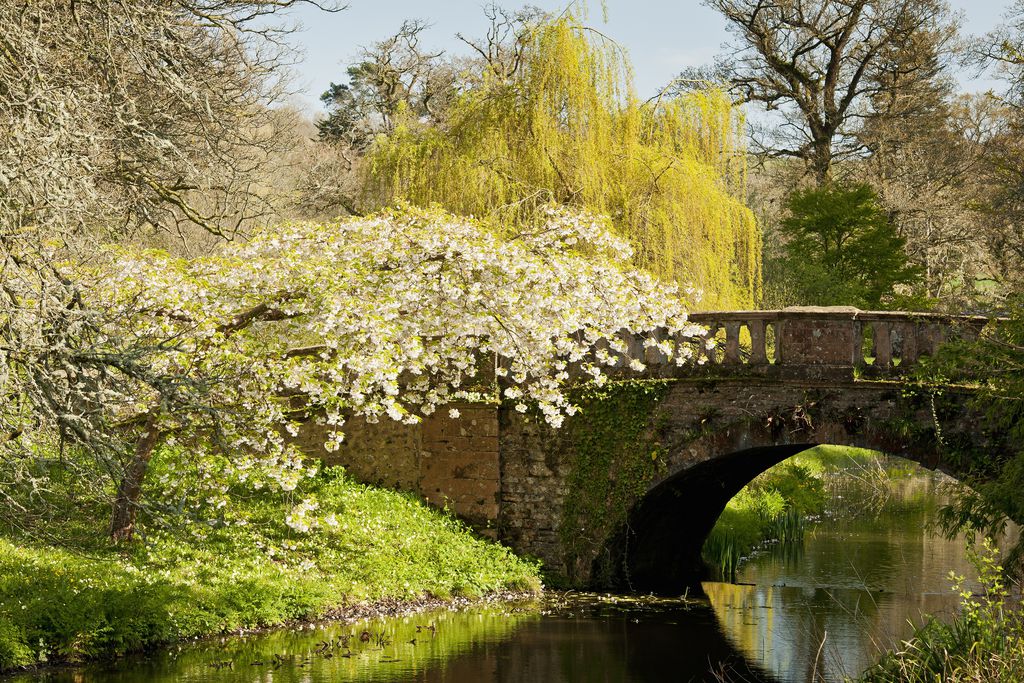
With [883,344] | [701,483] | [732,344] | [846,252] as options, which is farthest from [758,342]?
[846,252]

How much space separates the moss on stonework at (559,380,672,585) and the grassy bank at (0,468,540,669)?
0.69 meters

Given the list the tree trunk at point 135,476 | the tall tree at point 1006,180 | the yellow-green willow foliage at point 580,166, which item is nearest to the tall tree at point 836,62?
the tall tree at point 1006,180

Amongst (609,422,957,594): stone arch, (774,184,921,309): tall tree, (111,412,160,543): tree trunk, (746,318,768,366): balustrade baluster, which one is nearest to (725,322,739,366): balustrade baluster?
(746,318,768,366): balustrade baluster

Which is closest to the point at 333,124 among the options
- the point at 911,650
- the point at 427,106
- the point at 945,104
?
the point at 427,106

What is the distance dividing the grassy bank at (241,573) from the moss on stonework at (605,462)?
0.69 m

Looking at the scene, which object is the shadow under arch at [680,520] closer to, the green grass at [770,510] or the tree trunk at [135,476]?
the green grass at [770,510]

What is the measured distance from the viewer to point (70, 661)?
977cm

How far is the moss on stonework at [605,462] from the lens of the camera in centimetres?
1384

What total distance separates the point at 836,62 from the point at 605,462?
48.3ft

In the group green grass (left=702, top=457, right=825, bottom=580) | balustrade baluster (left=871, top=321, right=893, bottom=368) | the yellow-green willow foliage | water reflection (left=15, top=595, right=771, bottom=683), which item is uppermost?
the yellow-green willow foliage

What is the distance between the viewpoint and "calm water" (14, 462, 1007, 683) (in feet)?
32.9

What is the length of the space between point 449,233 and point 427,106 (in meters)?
15.2

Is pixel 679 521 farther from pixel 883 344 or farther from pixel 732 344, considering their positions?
pixel 883 344

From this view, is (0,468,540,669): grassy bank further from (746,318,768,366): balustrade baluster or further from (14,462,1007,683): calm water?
(746,318,768,366): balustrade baluster
